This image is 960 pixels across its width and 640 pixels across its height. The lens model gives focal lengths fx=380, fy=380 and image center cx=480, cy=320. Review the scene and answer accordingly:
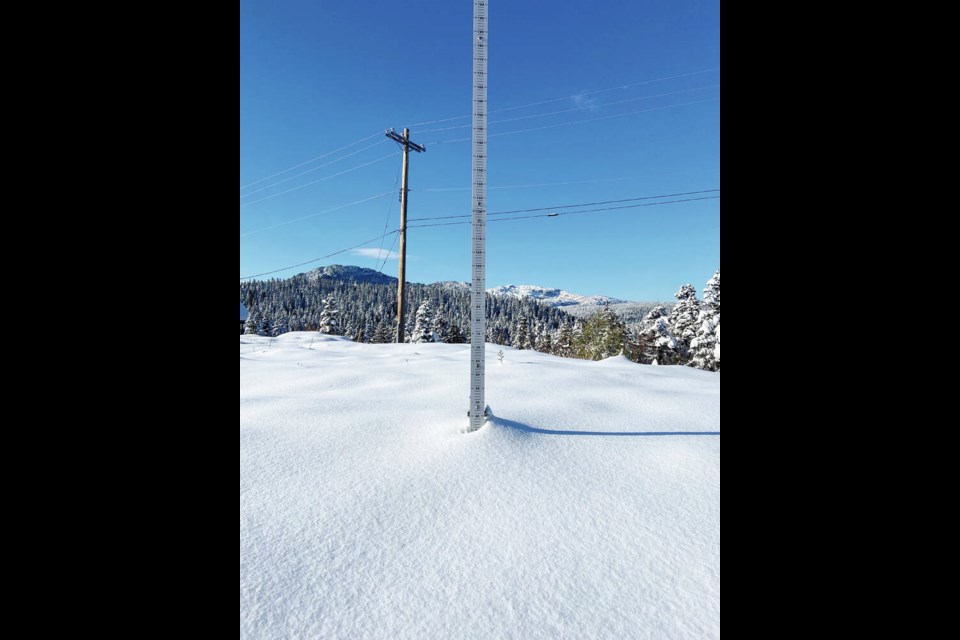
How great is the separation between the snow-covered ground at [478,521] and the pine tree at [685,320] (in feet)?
73.3

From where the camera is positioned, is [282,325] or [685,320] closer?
[685,320]

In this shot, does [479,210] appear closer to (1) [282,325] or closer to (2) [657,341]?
(2) [657,341]

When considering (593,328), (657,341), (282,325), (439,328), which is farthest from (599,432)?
(282,325)

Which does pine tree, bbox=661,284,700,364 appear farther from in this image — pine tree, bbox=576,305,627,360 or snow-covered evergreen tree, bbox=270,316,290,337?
snow-covered evergreen tree, bbox=270,316,290,337

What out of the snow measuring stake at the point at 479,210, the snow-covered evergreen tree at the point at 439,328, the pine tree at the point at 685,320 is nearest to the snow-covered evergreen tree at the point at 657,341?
the pine tree at the point at 685,320

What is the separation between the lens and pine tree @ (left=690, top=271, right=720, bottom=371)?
2123 cm

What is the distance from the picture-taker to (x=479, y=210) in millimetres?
3078

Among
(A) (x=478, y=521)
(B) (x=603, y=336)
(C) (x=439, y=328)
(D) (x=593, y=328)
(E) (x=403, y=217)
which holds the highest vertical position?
(E) (x=403, y=217)

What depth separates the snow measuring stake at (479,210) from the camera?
292 centimetres

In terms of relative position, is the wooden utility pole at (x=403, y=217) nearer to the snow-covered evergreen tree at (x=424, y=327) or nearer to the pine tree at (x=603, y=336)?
the pine tree at (x=603, y=336)

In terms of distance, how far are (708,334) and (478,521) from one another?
936 inches
